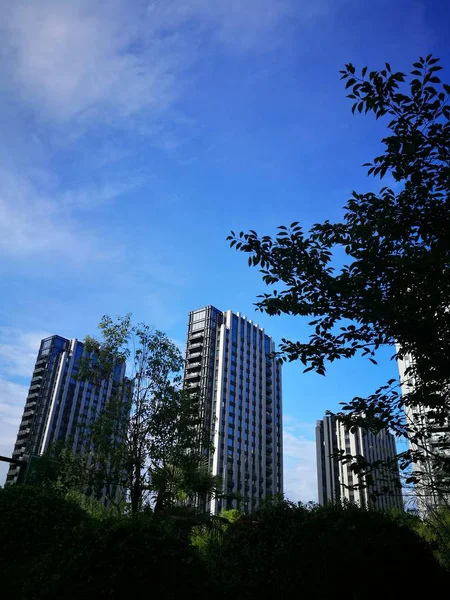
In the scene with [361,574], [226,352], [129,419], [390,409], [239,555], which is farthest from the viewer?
[226,352]

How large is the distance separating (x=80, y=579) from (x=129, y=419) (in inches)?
520

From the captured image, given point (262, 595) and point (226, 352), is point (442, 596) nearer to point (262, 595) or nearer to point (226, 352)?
point (262, 595)

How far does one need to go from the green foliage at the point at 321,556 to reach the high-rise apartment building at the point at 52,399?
343 ft

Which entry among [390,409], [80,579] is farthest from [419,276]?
[80,579]

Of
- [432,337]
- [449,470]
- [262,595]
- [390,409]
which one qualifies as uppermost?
[432,337]

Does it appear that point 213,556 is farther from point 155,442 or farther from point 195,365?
point 195,365

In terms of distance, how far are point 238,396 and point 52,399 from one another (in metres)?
45.6

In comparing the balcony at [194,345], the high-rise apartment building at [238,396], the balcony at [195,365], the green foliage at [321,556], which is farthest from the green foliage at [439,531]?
the balcony at [194,345]

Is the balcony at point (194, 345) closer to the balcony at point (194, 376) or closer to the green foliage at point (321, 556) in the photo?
the balcony at point (194, 376)

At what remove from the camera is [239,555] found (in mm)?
9047

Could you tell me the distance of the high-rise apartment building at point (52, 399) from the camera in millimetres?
109812

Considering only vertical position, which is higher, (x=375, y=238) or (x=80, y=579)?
(x=375, y=238)

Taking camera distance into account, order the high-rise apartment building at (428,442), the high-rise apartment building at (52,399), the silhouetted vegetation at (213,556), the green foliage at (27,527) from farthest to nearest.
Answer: the high-rise apartment building at (52,399)
the green foliage at (27,527)
the high-rise apartment building at (428,442)
the silhouetted vegetation at (213,556)

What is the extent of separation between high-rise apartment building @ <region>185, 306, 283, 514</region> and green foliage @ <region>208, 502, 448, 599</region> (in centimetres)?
8940
